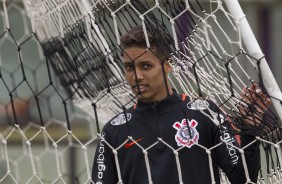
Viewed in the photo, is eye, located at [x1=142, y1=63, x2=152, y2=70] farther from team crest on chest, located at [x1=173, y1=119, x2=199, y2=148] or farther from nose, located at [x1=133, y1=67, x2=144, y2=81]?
team crest on chest, located at [x1=173, y1=119, x2=199, y2=148]

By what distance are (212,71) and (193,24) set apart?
118mm

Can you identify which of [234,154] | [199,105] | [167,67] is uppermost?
[167,67]

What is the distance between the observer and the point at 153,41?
1.81 meters

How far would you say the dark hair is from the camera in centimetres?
181

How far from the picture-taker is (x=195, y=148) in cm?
182

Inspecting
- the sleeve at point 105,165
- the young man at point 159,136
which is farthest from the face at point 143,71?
the sleeve at point 105,165

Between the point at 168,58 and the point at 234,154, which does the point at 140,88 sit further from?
the point at 234,154

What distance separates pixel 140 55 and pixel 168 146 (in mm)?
205

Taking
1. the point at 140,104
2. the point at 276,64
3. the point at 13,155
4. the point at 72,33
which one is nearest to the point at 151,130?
the point at 140,104

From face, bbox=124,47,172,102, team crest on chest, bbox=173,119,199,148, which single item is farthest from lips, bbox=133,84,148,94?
team crest on chest, bbox=173,119,199,148

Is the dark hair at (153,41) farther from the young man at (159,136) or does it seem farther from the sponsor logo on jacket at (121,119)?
the sponsor logo on jacket at (121,119)

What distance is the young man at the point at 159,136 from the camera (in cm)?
180

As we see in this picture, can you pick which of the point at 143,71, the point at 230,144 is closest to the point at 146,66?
the point at 143,71

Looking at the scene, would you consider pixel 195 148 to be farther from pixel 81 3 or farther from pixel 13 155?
pixel 13 155
